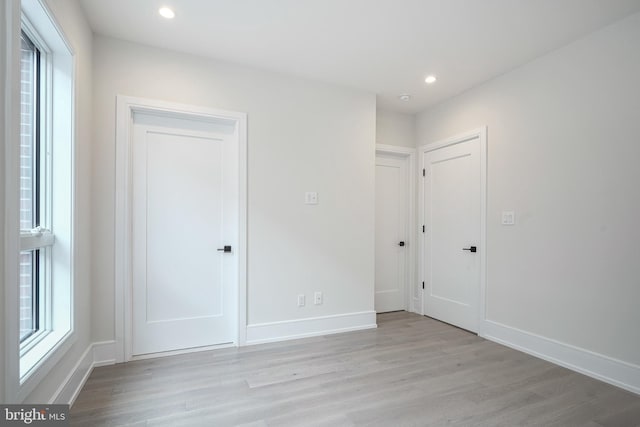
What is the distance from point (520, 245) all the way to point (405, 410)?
196cm

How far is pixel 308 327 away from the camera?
3299 millimetres

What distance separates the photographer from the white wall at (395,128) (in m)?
4.15

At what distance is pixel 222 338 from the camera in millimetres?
3043

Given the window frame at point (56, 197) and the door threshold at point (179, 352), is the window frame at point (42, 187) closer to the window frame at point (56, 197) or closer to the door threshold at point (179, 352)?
the window frame at point (56, 197)

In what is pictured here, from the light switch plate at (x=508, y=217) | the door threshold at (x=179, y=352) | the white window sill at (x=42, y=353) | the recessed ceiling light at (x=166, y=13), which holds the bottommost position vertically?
the door threshold at (x=179, y=352)

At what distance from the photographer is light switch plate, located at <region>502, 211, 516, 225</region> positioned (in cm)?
309

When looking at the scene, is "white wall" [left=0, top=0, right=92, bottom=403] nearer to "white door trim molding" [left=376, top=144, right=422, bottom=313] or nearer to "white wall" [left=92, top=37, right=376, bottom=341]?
"white wall" [left=92, top=37, right=376, bottom=341]

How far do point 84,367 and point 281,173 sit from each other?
87.2 inches

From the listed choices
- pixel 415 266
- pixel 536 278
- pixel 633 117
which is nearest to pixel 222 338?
pixel 415 266

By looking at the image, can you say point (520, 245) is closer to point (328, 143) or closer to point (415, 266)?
point (415, 266)

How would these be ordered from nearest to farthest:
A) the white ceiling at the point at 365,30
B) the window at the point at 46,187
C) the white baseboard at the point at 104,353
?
the window at the point at 46,187, the white ceiling at the point at 365,30, the white baseboard at the point at 104,353

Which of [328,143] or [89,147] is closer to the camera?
[89,147]

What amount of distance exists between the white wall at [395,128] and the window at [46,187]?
3.20 meters

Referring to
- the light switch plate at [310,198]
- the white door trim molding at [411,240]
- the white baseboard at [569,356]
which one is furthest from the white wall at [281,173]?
the white baseboard at [569,356]
